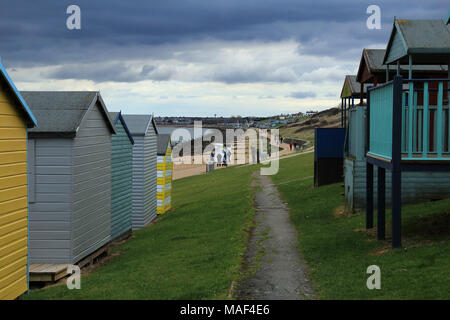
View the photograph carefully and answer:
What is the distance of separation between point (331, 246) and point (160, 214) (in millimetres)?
14508

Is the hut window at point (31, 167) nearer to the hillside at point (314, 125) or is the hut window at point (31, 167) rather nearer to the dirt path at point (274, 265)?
the dirt path at point (274, 265)

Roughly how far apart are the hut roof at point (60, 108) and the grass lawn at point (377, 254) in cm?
682

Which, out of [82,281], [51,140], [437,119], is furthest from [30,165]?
[437,119]

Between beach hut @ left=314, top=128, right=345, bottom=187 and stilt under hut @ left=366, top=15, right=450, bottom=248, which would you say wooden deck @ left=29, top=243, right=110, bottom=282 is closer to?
stilt under hut @ left=366, top=15, right=450, bottom=248

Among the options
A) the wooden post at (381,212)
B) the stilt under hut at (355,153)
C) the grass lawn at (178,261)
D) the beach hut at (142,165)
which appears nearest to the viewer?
the grass lawn at (178,261)

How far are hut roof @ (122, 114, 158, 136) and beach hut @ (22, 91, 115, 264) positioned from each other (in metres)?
7.63

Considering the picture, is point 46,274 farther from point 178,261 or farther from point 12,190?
point 12,190

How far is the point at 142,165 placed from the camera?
71.7ft

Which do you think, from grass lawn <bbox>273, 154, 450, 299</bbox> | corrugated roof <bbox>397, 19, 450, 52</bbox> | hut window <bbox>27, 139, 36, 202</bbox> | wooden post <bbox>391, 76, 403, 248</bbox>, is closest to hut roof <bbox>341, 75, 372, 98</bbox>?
grass lawn <bbox>273, 154, 450, 299</bbox>

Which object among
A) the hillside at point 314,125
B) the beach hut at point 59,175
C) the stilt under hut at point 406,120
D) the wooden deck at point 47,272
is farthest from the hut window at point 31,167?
the hillside at point 314,125

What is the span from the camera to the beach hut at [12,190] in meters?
9.28

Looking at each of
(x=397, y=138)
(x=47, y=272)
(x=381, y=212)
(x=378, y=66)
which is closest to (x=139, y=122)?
(x=378, y=66)

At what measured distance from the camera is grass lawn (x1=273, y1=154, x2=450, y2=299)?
855cm
